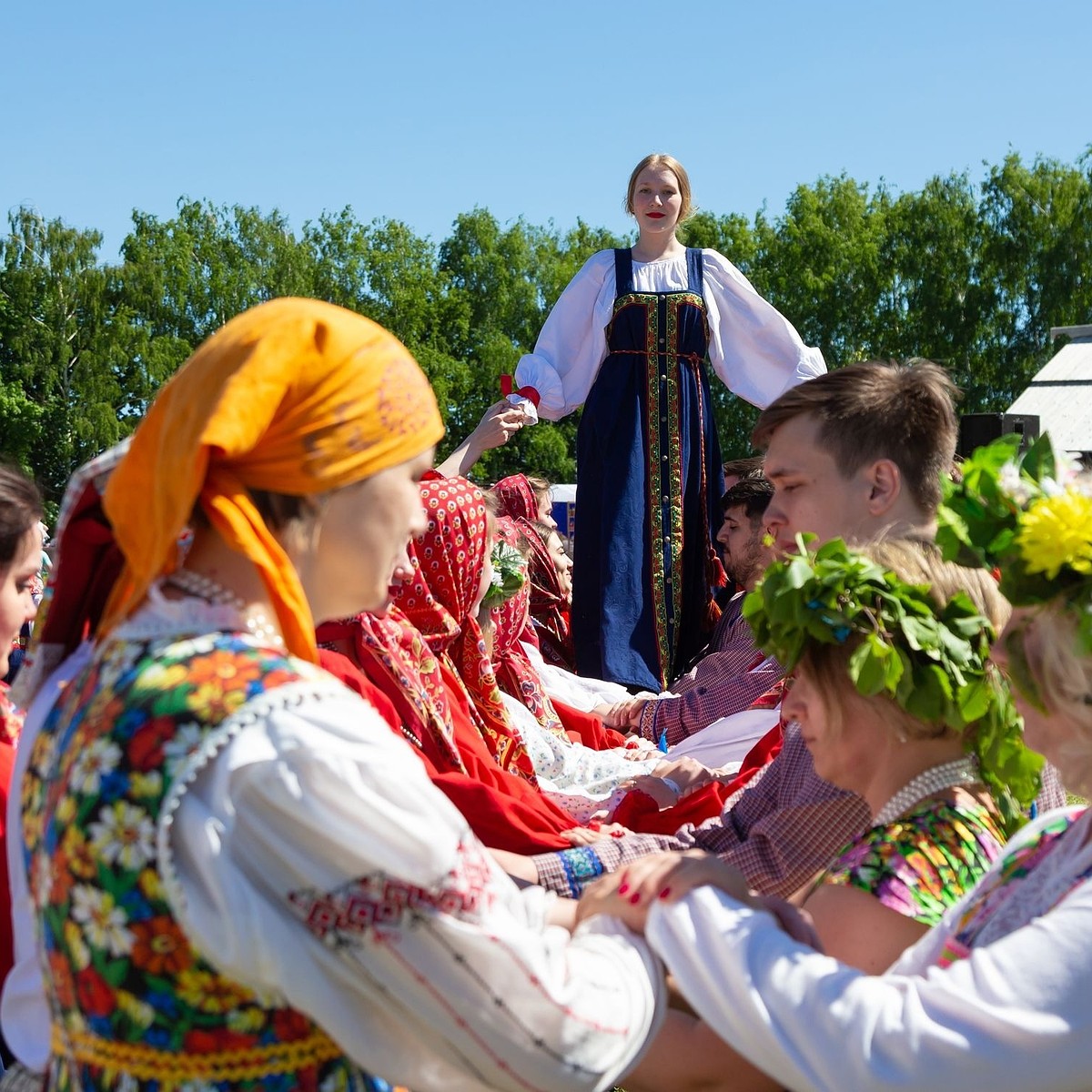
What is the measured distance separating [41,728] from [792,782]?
162 cm

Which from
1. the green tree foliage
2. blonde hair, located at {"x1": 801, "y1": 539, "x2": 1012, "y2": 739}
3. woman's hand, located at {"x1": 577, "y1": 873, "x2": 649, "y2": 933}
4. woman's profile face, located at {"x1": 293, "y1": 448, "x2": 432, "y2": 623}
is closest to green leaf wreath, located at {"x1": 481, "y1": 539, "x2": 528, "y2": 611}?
blonde hair, located at {"x1": 801, "y1": 539, "x2": 1012, "y2": 739}

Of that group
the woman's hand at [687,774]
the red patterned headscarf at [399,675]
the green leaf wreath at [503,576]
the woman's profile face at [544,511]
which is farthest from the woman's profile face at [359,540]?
the woman's profile face at [544,511]

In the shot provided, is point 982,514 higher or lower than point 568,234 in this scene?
lower

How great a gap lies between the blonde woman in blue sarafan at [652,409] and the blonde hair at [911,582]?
3.85 metres

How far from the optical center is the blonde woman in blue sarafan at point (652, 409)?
243 inches

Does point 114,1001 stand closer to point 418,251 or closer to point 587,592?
point 587,592

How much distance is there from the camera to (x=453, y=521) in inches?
159

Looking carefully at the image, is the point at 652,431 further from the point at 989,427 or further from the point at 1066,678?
the point at 1066,678

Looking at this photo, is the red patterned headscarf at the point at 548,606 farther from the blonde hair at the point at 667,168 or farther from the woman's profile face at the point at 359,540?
the woman's profile face at the point at 359,540

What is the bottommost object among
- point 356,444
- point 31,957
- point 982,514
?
point 31,957

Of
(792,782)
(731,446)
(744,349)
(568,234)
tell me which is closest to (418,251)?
(568,234)

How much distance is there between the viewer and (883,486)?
312 centimetres

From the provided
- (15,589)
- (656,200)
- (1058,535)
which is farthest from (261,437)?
(656,200)

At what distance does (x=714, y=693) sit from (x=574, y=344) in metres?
2.13
